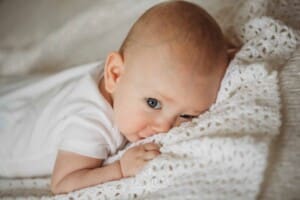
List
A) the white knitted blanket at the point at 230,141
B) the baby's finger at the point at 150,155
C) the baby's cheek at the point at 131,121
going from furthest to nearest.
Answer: the baby's cheek at the point at 131,121, the baby's finger at the point at 150,155, the white knitted blanket at the point at 230,141

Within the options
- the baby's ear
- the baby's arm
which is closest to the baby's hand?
the baby's arm

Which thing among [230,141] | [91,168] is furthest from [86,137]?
[230,141]

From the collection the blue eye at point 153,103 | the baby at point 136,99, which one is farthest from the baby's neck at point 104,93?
the blue eye at point 153,103

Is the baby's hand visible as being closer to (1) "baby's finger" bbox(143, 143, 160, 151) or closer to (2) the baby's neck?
(1) "baby's finger" bbox(143, 143, 160, 151)

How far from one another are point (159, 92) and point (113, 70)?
0.12 m

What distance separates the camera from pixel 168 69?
35.3 inches

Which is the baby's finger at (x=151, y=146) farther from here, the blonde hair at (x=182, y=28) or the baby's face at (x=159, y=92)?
the blonde hair at (x=182, y=28)

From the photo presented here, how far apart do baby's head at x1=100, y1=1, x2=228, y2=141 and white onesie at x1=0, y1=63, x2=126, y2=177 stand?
5 cm

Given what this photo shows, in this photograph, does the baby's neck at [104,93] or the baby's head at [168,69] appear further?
the baby's neck at [104,93]

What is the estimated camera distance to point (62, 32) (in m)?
1.47

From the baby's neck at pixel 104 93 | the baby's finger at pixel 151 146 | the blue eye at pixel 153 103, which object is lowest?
the baby's neck at pixel 104 93

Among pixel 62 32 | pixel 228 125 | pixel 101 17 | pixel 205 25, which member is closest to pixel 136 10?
pixel 101 17

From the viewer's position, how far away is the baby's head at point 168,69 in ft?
2.93

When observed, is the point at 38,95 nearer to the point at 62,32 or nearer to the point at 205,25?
the point at 62,32
